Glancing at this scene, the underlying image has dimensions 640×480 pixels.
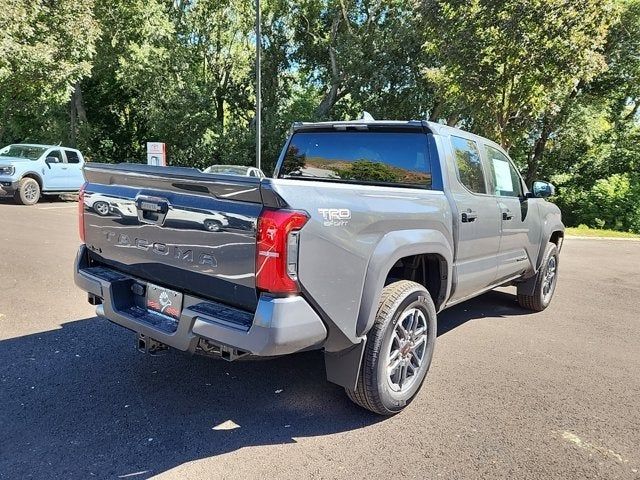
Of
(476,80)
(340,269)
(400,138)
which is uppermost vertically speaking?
(476,80)

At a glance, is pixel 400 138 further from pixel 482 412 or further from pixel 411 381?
pixel 482 412

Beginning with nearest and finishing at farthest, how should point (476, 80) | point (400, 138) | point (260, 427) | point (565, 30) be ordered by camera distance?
point (260, 427)
point (400, 138)
point (565, 30)
point (476, 80)

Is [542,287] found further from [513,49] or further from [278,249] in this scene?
[513,49]

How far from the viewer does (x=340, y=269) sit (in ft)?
8.99

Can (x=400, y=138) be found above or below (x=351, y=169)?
above

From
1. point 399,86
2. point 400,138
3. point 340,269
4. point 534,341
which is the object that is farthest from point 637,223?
point 340,269

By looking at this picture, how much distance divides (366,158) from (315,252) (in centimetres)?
184

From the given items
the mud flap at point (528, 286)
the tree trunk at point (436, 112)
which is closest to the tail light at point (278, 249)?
the mud flap at point (528, 286)

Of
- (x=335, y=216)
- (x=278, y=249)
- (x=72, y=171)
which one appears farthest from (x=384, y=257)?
(x=72, y=171)

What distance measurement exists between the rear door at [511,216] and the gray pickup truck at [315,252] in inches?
13.4

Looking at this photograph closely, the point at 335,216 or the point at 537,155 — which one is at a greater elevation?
the point at 537,155

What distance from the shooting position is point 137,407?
3297 millimetres

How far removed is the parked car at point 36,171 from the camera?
14.1 meters

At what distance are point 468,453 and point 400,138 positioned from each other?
94.2 inches
